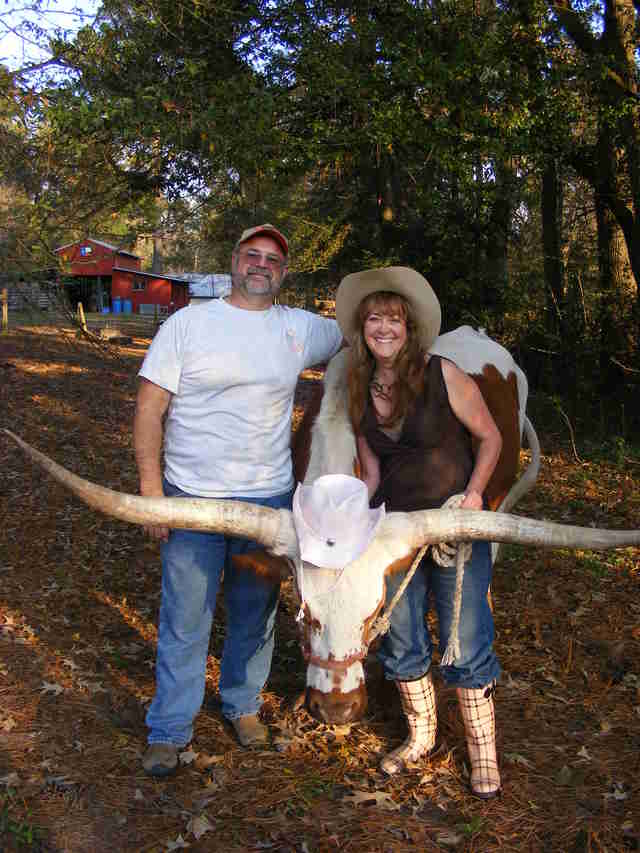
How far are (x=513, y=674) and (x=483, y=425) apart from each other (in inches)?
84.0

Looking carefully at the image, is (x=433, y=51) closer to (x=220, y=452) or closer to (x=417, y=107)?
(x=417, y=107)

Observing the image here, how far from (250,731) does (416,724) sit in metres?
0.89

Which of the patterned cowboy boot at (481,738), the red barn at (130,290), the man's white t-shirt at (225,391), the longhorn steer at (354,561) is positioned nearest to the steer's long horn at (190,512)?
the longhorn steer at (354,561)

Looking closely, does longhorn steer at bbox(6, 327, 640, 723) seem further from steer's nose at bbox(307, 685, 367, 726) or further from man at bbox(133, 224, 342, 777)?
man at bbox(133, 224, 342, 777)

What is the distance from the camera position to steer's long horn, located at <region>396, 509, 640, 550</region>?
3.14 meters

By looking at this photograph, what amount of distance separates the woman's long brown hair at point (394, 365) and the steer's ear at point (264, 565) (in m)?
0.77

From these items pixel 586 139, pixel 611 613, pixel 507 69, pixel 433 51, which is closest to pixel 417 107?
pixel 433 51

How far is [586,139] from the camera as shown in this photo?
10.5m

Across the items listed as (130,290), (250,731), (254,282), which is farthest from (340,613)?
(130,290)

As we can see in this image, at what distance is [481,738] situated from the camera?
3.43m

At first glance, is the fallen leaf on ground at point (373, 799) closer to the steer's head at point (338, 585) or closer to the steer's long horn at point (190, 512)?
the steer's head at point (338, 585)

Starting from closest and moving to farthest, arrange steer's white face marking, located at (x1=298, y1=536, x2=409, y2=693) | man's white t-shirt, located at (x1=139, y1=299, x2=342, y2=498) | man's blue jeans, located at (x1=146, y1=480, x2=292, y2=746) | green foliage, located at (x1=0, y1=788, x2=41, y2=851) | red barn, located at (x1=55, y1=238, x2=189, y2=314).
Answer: green foliage, located at (x1=0, y1=788, x2=41, y2=851) < steer's white face marking, located at (x1=298, y1=536, x2=409, y2=693) < man's white t-shirt, located at (x1=139, y1=299, x2=342, y2=498) < man's blue jeans, located at (x1=146, y1=480, x2=292, y2=746) < red barn, located at (x1=55, y1=238, x2=189, y2=314)

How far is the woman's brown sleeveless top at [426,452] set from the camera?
131 inches

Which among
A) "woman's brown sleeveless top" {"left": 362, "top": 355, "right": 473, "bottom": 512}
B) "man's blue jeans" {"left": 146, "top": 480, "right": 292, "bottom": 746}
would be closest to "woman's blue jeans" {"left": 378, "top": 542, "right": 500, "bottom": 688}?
"woman's brown sleeveless top" {"left": 362, "top": 355, "right": 473, "bottom": 512}
